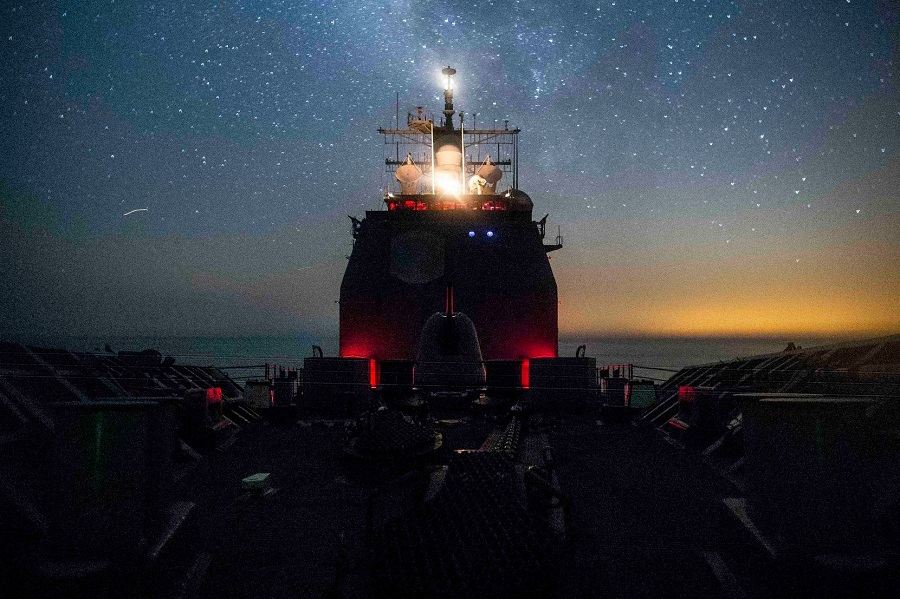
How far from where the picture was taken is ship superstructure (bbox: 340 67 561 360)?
662 inches

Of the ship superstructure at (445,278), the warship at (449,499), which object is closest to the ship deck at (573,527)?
the warship at (449,499)

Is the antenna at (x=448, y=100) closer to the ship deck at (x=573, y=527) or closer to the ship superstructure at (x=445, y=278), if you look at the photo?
the ship superstructure at (x=445, y=278)

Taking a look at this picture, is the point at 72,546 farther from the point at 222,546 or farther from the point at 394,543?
the point at 394,543

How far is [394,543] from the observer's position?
3238 mm

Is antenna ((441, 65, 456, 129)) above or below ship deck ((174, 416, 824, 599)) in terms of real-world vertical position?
above

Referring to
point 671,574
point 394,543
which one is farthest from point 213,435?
point 671,574

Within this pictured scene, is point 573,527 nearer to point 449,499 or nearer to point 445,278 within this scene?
point 449,499

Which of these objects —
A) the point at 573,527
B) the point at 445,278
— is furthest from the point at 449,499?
the point at 445,278

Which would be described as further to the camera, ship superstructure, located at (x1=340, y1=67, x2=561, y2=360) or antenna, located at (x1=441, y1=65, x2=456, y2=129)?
antenna, located at (x1=441, y1=65, x2=456, y2=129)

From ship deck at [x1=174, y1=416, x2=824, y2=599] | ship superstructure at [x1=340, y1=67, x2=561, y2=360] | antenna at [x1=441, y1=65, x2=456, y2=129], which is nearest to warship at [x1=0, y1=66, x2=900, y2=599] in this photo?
ship deck at [x1=174, y1=416, x2=824, y2=599]

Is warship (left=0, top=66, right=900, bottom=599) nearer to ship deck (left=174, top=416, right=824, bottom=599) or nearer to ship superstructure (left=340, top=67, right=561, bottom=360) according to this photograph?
ship deck (left=174, top=416, right=824, bottom=599)

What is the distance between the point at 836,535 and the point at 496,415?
27.3 feet

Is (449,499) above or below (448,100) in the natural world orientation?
below

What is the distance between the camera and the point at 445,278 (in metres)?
17.0
